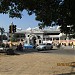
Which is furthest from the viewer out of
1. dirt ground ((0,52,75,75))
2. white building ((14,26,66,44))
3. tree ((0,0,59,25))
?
white building ((14,26,66,44))

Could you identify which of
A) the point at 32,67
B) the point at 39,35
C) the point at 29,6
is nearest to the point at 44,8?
the point at 29,6

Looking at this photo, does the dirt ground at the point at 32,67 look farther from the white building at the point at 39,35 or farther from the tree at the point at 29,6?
the white building at the point at 39,35

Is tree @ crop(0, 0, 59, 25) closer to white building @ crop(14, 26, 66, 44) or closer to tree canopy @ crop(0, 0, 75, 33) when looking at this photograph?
tree canopy @ crop(0, 0, 75, 33)

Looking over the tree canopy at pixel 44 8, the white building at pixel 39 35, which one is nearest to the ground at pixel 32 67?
the tree canopy at pixel 44 8

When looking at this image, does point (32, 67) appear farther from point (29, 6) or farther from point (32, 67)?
point (29, 6)

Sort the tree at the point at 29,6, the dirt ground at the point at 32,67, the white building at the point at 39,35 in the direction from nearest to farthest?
the tree at the point at 29,6 < the dirt ground at the point at 32,67 < the white building at the point at 39,35

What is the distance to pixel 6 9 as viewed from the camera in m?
15.9

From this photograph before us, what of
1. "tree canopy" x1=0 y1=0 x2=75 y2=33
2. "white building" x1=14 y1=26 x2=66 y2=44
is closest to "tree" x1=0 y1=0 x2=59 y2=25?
"tree canopy" x1=0 y1=0 x2=75 y2=33

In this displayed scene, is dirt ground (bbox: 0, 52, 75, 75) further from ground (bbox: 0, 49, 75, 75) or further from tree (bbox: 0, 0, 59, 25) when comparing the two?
tree (bbox: 0, 0, 59, 25)

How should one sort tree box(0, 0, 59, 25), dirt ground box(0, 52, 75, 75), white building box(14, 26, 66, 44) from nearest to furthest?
tree box(0, 0, 59, 25)
dirt ground box(0, 52, 75, 75)
white building box(14, 26, 66, 44)

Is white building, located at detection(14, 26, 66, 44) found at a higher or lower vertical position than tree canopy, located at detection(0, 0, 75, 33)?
higher

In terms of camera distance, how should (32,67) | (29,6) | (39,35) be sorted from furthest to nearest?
(39,35)
(32,67)
(29,6)

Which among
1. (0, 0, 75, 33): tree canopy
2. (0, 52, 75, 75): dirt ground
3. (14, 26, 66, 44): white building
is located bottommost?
(0, 52, 75, 75): dirt ground

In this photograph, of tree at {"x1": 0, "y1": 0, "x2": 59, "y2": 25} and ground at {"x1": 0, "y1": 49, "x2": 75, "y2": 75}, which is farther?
ground at {"x1": 0, "y1": 49, "x2": 75, "y2": 75}
